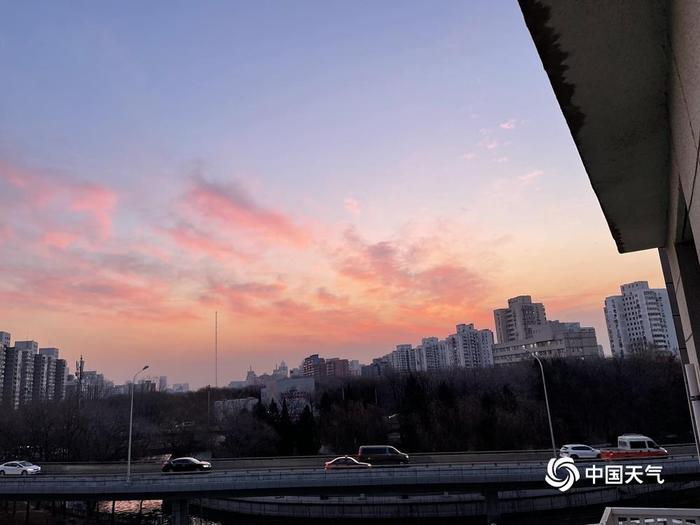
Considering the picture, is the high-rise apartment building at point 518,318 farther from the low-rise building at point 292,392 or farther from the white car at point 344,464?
the white car at point 344,464

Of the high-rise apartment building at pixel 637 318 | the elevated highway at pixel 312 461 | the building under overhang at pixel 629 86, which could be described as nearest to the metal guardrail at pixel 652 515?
the building under overhang at pixel 629 86

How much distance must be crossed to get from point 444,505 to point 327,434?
15.8m

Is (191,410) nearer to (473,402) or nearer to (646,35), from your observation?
(473,402)

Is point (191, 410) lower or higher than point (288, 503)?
higher

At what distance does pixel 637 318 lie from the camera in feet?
347

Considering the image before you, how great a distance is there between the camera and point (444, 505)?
3259 cm

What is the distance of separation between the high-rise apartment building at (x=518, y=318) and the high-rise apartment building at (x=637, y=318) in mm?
14457

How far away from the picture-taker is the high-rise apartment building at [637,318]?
102 meters

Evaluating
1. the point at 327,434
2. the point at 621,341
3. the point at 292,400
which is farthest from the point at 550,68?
the point at 621,341

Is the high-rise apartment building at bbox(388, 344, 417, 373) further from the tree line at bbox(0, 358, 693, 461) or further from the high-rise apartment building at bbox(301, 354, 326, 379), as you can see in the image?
the tree line at bbox(0, 358, 693, 461)

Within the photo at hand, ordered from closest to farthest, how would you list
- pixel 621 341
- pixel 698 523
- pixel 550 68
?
pixel 550 68 < pixel 698 523 < pixel 621 341

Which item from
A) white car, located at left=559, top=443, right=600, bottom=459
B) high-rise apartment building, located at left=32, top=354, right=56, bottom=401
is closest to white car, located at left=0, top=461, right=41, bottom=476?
white car, located at left=559, top=443, right=600, bottom=459

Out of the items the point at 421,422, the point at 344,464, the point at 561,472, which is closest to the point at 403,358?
the point at 421,422

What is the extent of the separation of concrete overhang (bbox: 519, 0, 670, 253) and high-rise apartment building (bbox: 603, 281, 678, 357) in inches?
4326
